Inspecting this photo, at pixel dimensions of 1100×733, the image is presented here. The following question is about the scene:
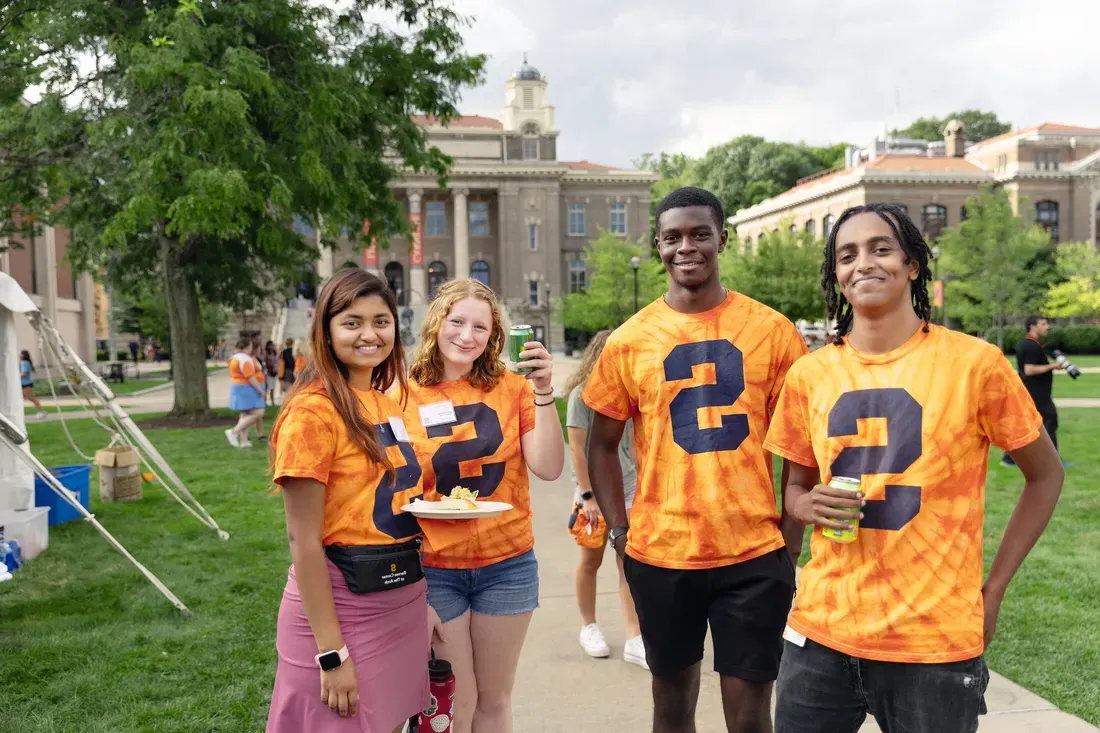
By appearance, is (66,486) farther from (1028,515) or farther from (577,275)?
(577,275)

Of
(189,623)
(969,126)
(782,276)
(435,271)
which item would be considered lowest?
(189,623)

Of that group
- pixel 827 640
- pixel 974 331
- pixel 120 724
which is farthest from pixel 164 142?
pixel 974 331

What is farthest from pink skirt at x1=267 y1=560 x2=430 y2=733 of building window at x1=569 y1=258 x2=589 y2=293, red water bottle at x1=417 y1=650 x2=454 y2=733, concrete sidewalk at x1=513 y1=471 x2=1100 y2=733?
building window at x1=569 y1=258 x2=589 y2=293

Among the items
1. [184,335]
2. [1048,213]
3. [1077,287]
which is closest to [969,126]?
[1048,213]

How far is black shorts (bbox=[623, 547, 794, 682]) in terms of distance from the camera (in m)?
2.91

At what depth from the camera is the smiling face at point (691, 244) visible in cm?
302

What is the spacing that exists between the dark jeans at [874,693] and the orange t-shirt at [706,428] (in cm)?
50

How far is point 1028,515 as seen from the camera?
239cm

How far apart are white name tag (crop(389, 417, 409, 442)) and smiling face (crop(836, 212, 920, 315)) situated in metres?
1.46

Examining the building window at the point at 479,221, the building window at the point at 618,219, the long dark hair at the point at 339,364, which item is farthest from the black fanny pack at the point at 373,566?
the building window at the point at 618,219

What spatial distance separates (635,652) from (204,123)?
12.6 m

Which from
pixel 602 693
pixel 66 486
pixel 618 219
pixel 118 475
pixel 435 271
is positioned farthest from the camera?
pixel 618 219

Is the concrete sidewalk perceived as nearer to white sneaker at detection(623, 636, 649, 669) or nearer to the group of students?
white sneaker at detection(623, 636, 649, 669)

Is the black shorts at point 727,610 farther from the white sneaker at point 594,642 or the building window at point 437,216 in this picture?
the building window at point 437,216
